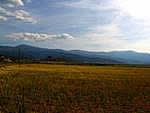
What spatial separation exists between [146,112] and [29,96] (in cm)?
1061

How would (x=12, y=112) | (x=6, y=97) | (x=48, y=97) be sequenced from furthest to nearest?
(x=48, y=97) < (x=6, y=97) < (x=12, y=112)

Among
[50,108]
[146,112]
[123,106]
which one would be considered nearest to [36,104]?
[50,108]

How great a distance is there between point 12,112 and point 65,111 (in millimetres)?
3726

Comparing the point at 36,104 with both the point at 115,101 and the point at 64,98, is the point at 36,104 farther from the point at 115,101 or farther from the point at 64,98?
the point at 115,101

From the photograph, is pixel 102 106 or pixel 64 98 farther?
pixel 64 98

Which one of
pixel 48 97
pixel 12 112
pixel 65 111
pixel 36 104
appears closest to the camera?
pixel 12 112

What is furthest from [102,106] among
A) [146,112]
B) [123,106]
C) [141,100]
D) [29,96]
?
[29,96]

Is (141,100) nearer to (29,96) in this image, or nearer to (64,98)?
(64,98)

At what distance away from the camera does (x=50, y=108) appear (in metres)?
18.2

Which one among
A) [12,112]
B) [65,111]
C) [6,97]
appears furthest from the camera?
[6,97]

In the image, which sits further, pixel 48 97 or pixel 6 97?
pixel 48 97

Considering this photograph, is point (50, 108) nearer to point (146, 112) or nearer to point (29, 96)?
point (29, 96)

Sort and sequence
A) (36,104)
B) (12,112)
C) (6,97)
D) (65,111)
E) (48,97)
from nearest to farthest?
1. (12,112)
2. (65,111)
3. (36,104)
4. (6,97)
5. (48,97)

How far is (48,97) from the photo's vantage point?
74.0 ft
